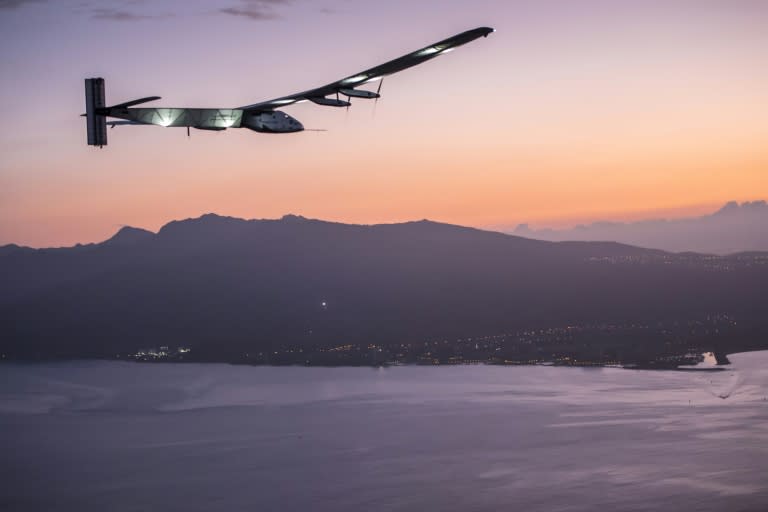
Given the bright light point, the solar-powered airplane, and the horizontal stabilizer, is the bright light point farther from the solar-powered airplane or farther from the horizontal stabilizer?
the horizontal stabilizer

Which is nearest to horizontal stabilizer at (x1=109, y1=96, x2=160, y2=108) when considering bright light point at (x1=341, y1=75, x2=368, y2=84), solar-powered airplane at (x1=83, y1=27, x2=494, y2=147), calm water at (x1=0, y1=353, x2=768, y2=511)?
solar-powered airplane at (x1=83, y1=27, x2=494, y2=147)

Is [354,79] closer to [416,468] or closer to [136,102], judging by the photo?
[136,102]

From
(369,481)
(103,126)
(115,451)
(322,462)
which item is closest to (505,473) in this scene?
(369,481)

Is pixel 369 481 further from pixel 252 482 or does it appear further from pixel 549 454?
pixel 549 454

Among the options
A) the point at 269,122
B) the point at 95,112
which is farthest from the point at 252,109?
the point at 95,112

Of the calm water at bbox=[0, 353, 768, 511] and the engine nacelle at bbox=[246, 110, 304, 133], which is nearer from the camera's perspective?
the engine nacelle at bbox=[246, 110, 304, 133]

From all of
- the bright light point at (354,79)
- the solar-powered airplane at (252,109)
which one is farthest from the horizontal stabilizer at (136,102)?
the bright light point at (354,79)

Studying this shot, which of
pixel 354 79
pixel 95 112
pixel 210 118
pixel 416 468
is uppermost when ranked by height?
pixel 354 79
